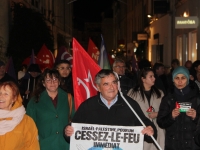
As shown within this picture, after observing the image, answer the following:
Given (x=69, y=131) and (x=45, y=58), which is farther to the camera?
(x=45, y=58)

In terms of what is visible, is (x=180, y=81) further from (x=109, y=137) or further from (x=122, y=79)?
(x=122, y=79)

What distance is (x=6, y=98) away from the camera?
197 inches

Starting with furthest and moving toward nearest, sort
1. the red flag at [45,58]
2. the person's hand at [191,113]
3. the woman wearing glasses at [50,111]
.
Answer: the red flag at [45,58] < the woman wearing glasses at [50,111] < the person's hand at [191,113]

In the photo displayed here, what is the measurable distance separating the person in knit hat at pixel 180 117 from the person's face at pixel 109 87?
3.77ft

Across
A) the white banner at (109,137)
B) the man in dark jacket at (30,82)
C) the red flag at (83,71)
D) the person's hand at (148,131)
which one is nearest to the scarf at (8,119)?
the white banner at (109,137)

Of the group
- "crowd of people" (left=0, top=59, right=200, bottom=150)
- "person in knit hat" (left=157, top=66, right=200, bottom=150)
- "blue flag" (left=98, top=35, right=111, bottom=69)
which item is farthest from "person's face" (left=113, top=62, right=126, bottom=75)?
"person in knit hat" (left=157, top=66, right=200, bottom=150)

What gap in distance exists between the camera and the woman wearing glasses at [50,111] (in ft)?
21.5

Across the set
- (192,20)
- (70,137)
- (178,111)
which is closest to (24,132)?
(70,137)

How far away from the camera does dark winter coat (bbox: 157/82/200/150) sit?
6379 millimetres

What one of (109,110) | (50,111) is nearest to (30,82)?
(50,111)

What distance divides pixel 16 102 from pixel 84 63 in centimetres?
205

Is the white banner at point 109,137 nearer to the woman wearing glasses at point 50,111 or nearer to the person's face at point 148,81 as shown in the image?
the woman wearing glasses at point 50,111

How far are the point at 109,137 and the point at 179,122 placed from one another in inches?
54.0

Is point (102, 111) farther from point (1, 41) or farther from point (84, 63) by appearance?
point (1, 41)
